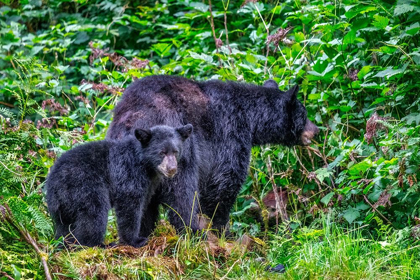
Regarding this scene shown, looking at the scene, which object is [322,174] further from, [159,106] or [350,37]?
[159,106]

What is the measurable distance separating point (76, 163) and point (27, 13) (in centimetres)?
736

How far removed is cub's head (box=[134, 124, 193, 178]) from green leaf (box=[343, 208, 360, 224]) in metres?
2.11

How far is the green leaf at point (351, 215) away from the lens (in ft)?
20.8

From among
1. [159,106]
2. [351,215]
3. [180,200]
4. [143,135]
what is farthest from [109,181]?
[351,215]

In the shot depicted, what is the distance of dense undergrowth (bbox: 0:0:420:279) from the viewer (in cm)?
490

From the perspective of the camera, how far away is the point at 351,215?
641 centimetres

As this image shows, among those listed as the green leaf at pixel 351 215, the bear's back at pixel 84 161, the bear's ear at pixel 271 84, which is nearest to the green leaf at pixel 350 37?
the bear's ear at pixel 271 84

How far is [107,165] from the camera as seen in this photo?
210 inches

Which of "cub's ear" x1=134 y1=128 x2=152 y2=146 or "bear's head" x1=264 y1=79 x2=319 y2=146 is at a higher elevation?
"cub's ear" x1=134 y1=128 x2=152 y2=146

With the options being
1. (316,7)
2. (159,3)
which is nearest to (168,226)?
(316,7)

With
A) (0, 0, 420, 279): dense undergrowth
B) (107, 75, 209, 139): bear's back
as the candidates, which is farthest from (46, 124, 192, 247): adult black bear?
(107, 75, 209, 139): bear's back

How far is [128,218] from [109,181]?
0.38 meters

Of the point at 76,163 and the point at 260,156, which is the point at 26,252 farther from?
the point at 260,156

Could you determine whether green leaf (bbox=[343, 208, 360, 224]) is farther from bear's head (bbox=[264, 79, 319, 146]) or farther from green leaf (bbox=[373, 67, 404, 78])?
green leaf (bbox=[373, 67, 404, 78])
